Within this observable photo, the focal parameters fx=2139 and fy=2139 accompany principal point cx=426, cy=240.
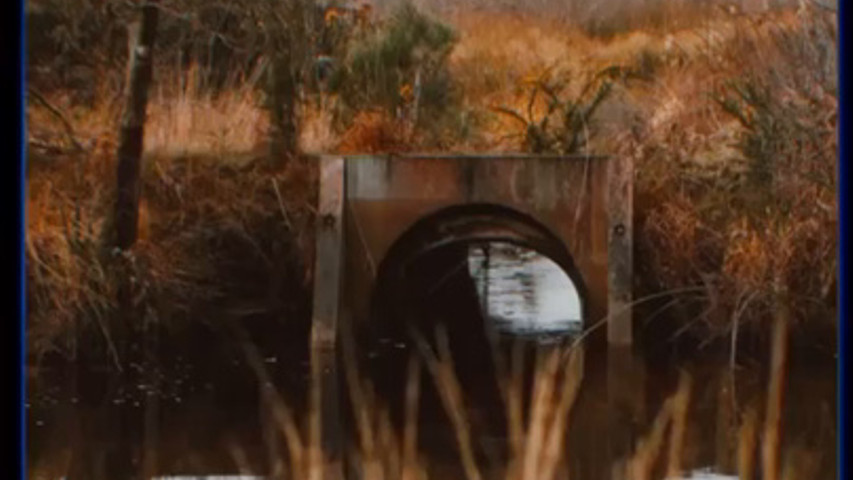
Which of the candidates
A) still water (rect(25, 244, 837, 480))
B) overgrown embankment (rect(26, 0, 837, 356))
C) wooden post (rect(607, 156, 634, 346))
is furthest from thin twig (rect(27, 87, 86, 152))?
wooden post (rect(607, 156, 634, 346))

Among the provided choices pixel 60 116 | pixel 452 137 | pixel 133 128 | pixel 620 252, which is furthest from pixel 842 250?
pixel 60 116

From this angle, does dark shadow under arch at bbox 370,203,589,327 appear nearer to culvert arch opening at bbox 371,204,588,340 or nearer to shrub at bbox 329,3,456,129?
culvert arch opening at bbox 371,204,588,340

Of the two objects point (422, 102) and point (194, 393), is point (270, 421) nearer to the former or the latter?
point (194, 393)

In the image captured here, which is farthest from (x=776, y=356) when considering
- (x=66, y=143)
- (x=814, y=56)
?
(x=66, y=143)

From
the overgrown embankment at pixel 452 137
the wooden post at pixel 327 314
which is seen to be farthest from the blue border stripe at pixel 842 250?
the wooden post at pixel 327 314

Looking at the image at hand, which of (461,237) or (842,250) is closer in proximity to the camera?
(842,250)

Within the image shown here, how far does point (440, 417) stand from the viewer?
10.9ft

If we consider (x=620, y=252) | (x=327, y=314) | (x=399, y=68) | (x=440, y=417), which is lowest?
(x=440, y=417)

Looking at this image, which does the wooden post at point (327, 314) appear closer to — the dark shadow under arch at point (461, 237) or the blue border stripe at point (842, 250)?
the dark shadow under arch at point (461, 237)

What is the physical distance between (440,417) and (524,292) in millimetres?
235

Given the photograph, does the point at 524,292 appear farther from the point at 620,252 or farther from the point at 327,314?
the point at 327,314

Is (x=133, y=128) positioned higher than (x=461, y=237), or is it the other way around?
(x=133, y=128)

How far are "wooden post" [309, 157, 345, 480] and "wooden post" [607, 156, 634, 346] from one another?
0.42m

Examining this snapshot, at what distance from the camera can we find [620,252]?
332cm
